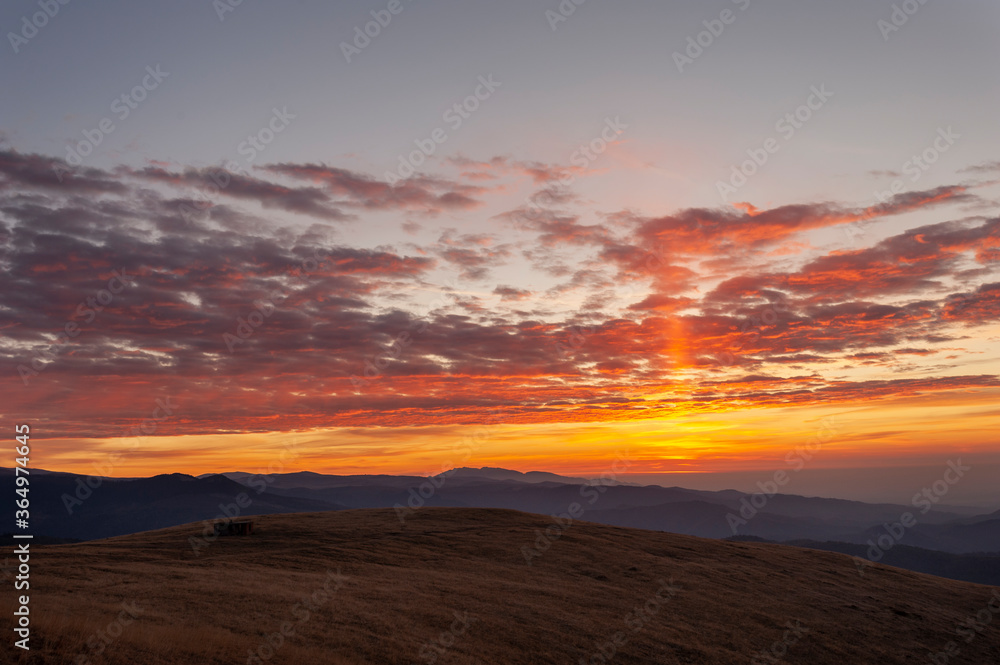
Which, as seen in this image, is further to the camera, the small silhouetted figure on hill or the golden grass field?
the small silhouetted figure on hill

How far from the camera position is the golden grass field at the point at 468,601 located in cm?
2427

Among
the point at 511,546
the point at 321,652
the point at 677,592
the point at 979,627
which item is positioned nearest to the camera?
the point at 321,652

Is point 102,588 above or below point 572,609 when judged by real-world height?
above

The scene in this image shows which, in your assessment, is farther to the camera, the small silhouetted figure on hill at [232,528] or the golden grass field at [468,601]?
the small silhouetted figure on hill at [232,528]

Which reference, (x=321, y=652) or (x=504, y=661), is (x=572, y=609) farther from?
(x=321, y=652)

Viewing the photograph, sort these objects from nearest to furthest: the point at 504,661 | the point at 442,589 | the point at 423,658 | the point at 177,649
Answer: the point at 177,649
the point at 423,658
the point at 504,661
the point at 442,589

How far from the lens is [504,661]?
28.2 m

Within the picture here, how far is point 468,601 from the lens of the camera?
1430 inches

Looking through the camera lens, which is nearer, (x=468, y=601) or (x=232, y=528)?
(x=468, y=601)

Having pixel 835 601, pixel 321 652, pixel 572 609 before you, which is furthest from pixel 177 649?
pixel 835 601

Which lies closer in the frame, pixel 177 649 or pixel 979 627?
pixel 177 649

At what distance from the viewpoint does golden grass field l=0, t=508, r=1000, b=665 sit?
24266 millimetres

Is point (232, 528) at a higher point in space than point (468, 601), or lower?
higher

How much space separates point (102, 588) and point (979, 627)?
212 ft
